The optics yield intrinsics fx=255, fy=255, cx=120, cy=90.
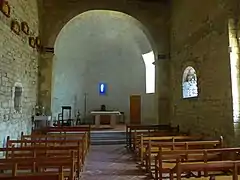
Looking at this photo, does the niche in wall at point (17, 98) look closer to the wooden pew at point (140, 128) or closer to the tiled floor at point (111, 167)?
the tiled floor at point (111, 167)

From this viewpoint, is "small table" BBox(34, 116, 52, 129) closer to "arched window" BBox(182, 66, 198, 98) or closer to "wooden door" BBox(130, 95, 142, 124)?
"arched window" BBox(182, 66, 198, 98)

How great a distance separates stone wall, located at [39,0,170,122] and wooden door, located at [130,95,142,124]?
4.67m

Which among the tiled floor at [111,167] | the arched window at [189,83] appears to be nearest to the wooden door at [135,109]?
the arched window at [189,83]

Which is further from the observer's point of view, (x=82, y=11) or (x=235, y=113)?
(x=82, y=11)

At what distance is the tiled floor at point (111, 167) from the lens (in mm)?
4789

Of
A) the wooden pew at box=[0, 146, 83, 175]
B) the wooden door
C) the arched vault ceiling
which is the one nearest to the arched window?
the wooden pew at box=[0, 146, 83, 175]

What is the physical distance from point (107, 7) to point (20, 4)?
4228 mm

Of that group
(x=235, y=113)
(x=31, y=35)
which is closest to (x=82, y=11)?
(x=31, y=35)

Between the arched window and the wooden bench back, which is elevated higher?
the arched window

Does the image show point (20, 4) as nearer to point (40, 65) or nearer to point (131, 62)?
point (40, 65)

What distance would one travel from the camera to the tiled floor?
479 cm

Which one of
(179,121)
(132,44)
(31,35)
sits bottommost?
(179,121)

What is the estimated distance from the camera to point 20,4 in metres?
7.03

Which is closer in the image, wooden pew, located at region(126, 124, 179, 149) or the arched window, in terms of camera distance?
the arched window
